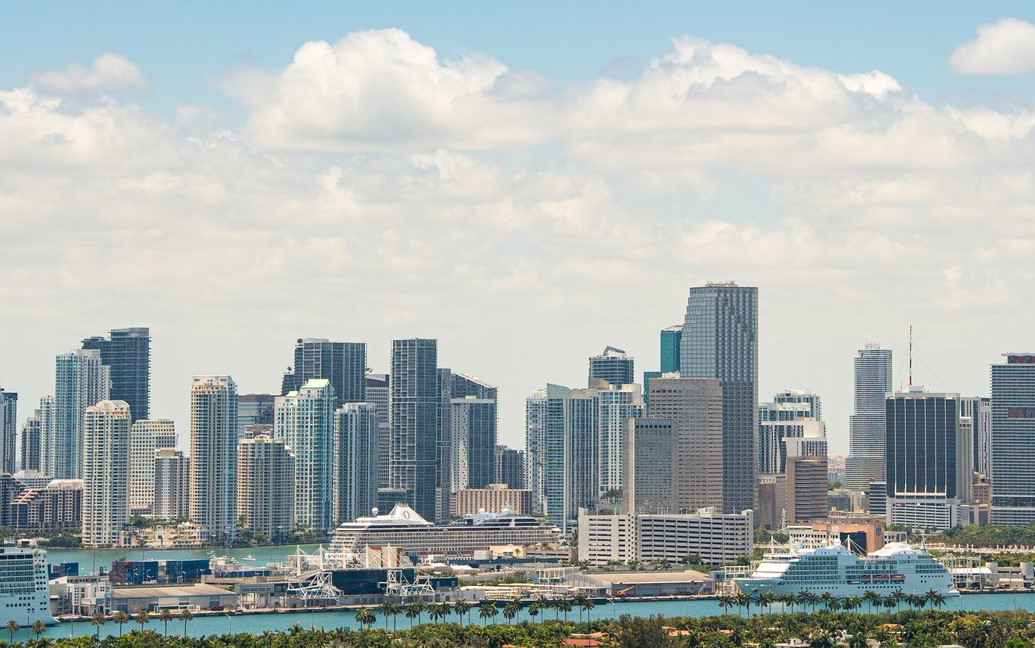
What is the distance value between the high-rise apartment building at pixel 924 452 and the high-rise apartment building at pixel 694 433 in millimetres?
26037

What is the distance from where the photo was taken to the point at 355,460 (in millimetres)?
181250

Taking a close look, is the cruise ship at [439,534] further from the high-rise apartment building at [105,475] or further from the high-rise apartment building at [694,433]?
the high-rise apartment building at [105,475]

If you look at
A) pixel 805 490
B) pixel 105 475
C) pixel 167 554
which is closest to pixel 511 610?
pixel 167 554

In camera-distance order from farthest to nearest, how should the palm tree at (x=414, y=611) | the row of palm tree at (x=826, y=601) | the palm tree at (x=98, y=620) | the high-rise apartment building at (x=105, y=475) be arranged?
1. the high-rise apartment building at (x=105, y=475)
2. the row of palm tree at (x=826, y=601)
3. the palm tree at (x=98, y=620)
4. the palm tree at (x=414, y=611)

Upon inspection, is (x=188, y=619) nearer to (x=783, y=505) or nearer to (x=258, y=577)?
(x=258, y=577)

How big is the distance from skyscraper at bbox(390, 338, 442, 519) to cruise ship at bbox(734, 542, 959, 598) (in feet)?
217

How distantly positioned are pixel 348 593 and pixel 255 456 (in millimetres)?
58197

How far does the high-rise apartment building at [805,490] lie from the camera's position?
171 m

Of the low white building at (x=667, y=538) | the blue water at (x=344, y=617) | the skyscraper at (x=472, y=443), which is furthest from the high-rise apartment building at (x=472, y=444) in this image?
the blue water at (x=344, y=617)

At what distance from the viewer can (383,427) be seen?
652 ft

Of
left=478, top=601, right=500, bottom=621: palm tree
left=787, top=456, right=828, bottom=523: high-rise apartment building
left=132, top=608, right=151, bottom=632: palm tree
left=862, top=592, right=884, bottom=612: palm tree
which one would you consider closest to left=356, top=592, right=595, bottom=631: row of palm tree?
left=478, top=601, right=500, bottom=621: palm tree

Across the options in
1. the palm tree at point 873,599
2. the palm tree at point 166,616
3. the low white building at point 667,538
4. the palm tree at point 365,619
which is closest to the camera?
the palm tree at point 365,619

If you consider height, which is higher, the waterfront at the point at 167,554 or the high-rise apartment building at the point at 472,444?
the high-rise apartment building at the point at 472,444

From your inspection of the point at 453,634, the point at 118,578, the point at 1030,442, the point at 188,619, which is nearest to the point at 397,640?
the point at 453,634
